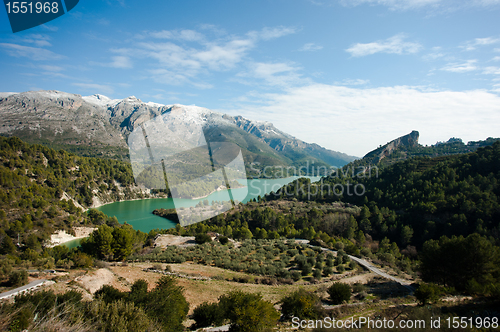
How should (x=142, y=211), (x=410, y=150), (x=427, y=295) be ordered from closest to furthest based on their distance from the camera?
1. (x=427, y=295)
2. (x=142, y=211)
3. (x=410, y=150)

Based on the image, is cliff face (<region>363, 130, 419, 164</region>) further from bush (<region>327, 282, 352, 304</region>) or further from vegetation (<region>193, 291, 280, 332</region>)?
vegetation (<region>193, 291, 280, 332</region>)

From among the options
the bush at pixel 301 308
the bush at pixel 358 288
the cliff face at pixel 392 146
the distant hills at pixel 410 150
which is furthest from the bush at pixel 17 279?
the cliff face at pixel 392 146

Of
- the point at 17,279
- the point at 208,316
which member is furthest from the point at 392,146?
the point at 17,279

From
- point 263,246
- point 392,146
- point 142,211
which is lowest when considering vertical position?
point 142,211

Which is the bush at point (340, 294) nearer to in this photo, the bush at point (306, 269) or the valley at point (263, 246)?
the valley at point (263, 246)

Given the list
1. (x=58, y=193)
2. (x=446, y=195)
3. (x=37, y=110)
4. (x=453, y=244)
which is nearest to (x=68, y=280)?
(x=453, y=244)

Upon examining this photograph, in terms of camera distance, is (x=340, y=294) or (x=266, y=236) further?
(x=266, y=236)

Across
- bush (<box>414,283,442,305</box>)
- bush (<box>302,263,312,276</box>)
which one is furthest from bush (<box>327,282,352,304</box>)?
bush (<box>302,263,312,276</box>)

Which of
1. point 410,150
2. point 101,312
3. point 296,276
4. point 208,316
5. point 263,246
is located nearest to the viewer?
point 101,312

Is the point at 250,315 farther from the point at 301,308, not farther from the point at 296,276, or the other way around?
the point at 296,276
